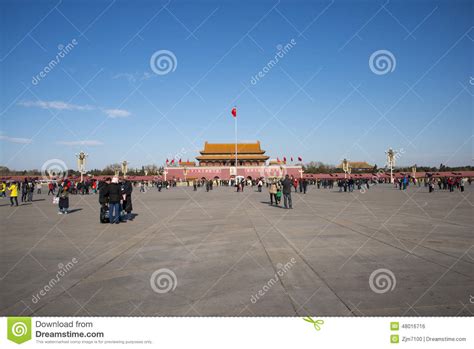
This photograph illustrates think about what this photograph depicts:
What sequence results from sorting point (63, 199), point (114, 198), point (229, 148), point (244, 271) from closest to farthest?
point (244, 271)
point (114, 198)
point (63, 199)
point (229, 148)

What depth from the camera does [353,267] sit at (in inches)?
173

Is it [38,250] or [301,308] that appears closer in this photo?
[301,308]

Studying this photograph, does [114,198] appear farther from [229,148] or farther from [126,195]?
[229,148]

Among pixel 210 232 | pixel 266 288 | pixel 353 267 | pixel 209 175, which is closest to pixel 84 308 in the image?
pixel 266 288

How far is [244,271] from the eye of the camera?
4.29 meters

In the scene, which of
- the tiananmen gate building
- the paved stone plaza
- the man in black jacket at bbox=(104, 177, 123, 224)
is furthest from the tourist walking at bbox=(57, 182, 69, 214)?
the tiananmen gate building

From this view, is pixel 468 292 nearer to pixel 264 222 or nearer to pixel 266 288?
pixel 266 288

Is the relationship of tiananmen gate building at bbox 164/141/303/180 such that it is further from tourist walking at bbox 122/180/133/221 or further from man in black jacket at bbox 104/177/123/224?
man in black jacket at bbox 104/177/123/224

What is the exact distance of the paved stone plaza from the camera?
3178 mm

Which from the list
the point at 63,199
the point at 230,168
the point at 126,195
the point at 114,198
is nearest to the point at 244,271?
the point at 114,198

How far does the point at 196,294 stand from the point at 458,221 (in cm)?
800

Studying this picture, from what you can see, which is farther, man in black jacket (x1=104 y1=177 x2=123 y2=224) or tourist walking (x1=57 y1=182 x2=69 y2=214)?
tourist walking (x1=57 y1=182 x2=69 y2=214)

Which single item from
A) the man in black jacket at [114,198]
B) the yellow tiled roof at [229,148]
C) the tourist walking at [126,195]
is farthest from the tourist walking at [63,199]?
the yellow tiled roof at [229,148]

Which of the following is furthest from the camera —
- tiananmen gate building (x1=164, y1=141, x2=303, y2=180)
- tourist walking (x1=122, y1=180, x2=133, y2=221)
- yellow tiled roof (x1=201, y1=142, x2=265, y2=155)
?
yellow tiled roof (x1=201, y1=142, x2=265, y2=155)
